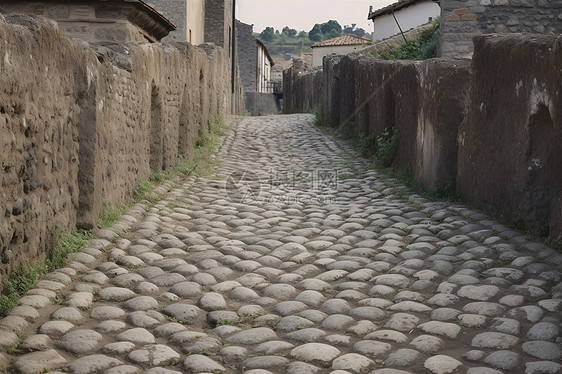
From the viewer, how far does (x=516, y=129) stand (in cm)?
619

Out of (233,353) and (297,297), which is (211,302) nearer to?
(297,297)

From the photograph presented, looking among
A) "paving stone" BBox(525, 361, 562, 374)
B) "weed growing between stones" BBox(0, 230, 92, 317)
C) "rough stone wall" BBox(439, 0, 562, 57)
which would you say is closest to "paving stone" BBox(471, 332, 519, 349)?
"paving stone" BBox(525, 361, 562, 374)

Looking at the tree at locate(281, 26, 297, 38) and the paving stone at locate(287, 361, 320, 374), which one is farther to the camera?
the tree at locate(281, 26, 297, 38)

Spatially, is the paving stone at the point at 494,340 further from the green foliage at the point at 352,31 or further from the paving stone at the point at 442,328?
the green foliage at the point at 352,31

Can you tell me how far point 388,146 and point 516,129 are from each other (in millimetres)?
3815

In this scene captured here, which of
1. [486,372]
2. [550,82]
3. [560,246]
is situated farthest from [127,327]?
[550,82]

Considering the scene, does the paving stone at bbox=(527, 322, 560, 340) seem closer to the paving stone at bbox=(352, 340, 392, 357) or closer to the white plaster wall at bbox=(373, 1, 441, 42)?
the paving stone at bbox=(352, 340, 392, 357)

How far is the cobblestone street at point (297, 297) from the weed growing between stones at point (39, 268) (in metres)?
0.06

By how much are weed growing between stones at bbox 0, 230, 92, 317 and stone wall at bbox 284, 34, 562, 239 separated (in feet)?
11.1

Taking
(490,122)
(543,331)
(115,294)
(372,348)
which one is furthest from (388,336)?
(490,122)

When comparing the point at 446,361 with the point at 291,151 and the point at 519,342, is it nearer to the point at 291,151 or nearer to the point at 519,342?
the point at 519,342

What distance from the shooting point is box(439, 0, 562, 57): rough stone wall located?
13852 millimetres

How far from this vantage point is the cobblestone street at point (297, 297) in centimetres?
367

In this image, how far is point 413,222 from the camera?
6.90 metres
